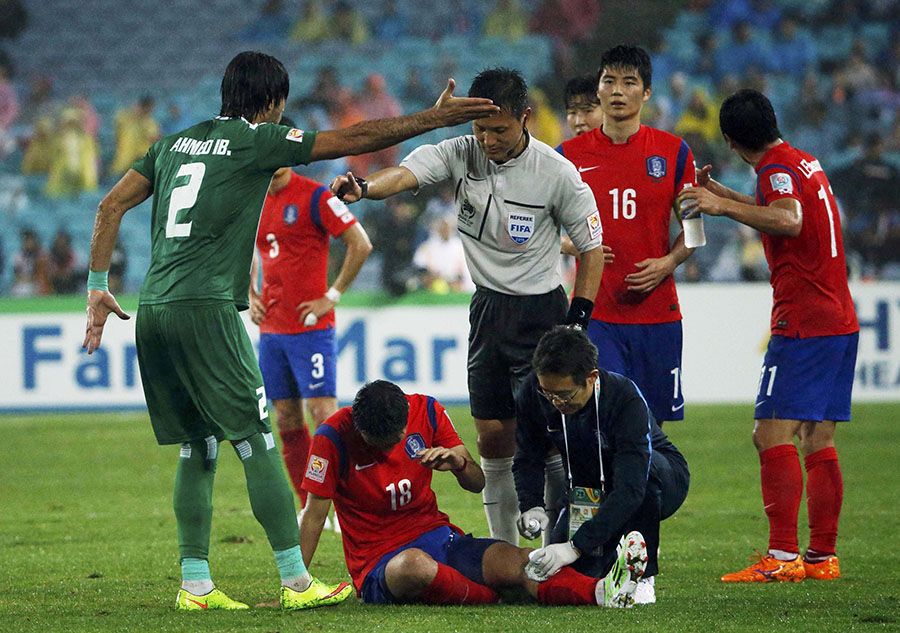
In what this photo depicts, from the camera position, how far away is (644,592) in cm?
477

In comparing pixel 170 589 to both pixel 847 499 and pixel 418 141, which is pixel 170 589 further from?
pixel 418 141

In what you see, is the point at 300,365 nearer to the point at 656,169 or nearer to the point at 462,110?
the point at 656,169

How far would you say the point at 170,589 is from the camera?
17.6 feet

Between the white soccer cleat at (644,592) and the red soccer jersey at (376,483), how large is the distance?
2.88 feet

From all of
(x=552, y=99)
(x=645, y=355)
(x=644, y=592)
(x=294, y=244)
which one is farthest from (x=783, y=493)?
(x=552, y=99)

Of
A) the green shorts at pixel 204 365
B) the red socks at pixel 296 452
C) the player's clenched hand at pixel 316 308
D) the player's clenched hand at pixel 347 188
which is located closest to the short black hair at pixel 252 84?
the player's clenched hand at pixel 347 188

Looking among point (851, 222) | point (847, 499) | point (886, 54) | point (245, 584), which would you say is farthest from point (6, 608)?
point (886, 54)

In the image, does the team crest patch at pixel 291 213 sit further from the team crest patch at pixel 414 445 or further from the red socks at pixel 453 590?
the red socks at pixel 453 590

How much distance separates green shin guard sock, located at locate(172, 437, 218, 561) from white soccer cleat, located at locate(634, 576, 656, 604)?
5.68 feet

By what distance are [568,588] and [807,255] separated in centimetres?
206

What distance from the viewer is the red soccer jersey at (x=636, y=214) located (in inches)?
230

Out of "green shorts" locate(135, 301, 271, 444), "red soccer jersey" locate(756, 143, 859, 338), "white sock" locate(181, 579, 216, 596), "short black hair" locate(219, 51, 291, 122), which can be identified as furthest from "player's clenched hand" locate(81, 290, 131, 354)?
"red soccer jersey" locate(756, 143, 859, 338)

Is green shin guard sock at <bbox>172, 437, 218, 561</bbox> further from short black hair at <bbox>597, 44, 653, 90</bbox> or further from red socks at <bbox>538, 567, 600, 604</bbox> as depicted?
short black hair at <bbox>597, 44, 653, 90</bbox>

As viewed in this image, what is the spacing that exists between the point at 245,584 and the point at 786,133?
46.9 ft
